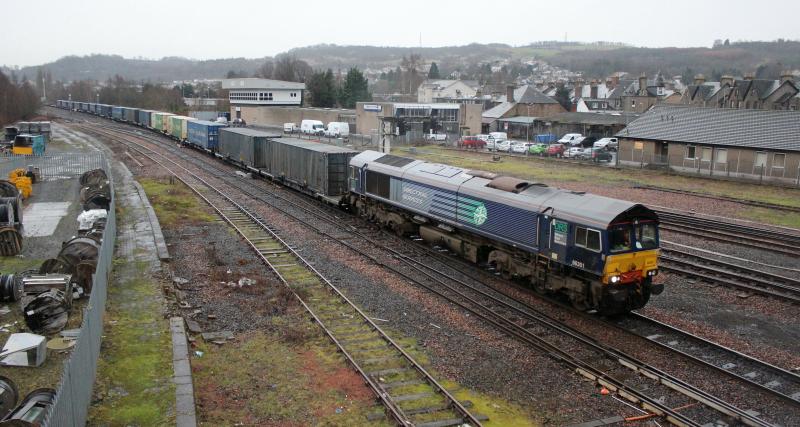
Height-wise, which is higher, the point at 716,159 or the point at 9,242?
the point at 716,159

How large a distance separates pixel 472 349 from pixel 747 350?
20.4 feet

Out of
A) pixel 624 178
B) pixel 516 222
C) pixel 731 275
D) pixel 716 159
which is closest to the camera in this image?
pixel 516 222

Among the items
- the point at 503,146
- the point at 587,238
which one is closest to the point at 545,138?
the point at 503,146

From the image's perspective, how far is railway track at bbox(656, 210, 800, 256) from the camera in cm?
2381

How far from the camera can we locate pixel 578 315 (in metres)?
15.8

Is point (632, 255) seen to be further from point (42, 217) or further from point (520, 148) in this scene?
point (520, 148)

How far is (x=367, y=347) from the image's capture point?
13.7 meters

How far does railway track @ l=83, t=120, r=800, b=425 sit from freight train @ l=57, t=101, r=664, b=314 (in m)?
1.16

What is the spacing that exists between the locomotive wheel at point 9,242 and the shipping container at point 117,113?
8265cm

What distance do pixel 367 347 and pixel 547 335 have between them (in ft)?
14.0

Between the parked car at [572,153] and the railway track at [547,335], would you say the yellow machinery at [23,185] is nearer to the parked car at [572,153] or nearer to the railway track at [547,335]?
the railway track at [547,335]

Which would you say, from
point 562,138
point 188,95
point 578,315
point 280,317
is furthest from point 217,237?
point 188,95

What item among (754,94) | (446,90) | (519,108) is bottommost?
(519,108)

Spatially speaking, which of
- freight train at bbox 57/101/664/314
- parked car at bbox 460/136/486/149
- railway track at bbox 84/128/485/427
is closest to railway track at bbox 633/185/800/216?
freight train at bbox 57/101/664/314
